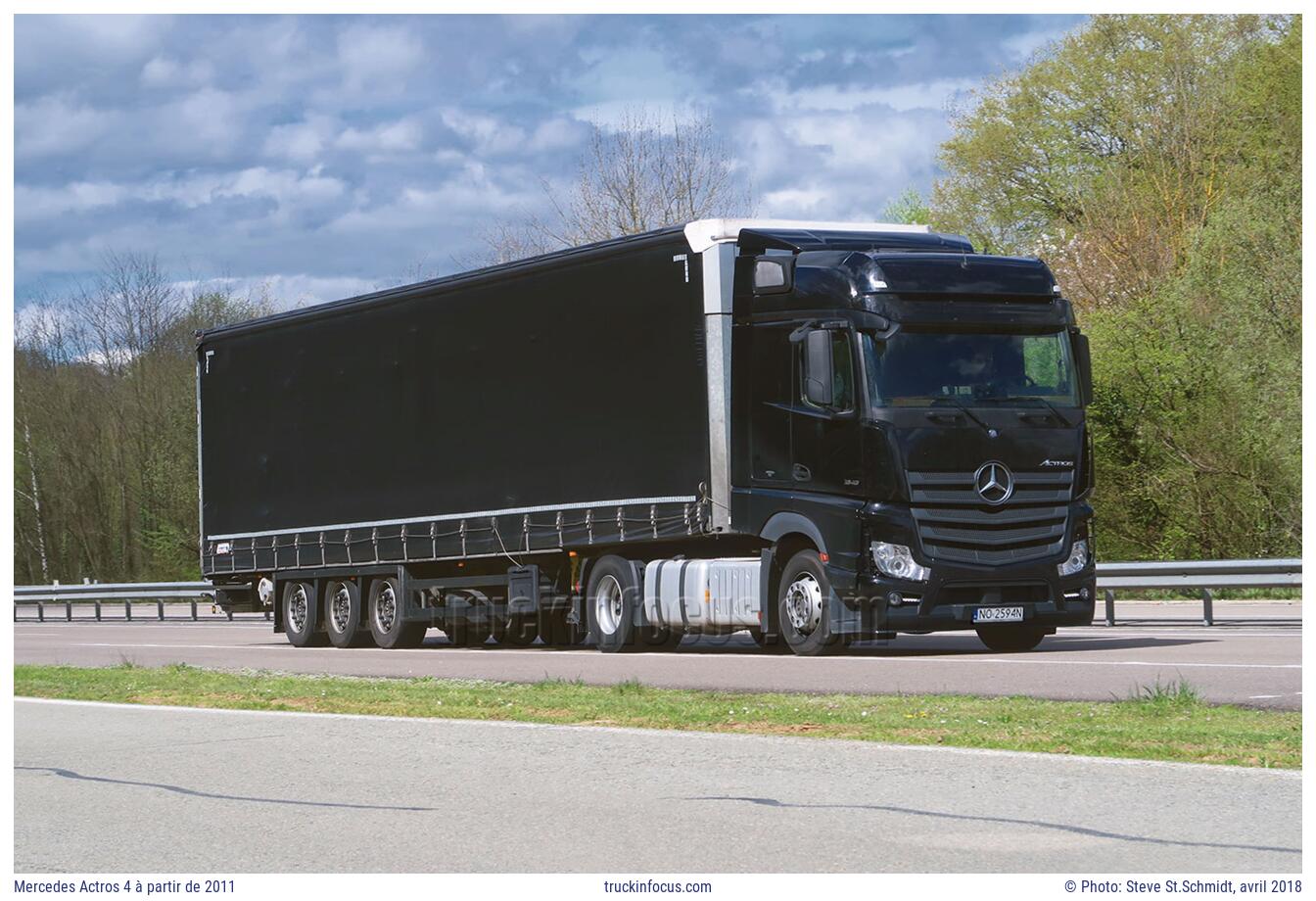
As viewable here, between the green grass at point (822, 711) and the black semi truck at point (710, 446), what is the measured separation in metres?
3.55

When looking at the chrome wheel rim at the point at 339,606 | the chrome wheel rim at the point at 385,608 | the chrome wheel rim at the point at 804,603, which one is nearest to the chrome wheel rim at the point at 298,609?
the chrome wheel rim at the point at 339,606

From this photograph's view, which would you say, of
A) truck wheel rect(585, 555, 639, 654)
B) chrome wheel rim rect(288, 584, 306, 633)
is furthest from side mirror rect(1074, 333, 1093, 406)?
chrome wheel rim rect(288, 584, 306, 633)

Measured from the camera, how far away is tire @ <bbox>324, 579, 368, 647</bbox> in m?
24.4

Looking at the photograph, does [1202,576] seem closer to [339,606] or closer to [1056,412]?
[1056,412]

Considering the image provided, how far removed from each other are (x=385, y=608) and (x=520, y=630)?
6.83 feet

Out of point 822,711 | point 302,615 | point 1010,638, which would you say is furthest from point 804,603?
point 302,615

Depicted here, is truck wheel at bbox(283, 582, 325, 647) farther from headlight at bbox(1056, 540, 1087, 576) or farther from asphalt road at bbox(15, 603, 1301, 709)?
headlight at bbox(1056, 540, 1087, 576)

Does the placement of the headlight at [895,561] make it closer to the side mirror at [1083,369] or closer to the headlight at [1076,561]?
the headlight at [1076,561]

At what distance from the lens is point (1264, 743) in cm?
999

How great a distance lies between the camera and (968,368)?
17.8 metres

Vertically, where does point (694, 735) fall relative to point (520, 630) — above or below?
below

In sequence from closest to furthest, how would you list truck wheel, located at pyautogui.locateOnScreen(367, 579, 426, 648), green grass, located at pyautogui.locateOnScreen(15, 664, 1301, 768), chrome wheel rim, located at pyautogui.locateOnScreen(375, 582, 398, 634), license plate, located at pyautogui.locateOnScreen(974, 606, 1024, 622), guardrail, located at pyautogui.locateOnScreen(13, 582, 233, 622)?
green grass, located at pyautogui.locateOnScreen(15, 664, 1301, 768), license plate, located at pyautogui.locateOnScreen(974, 606, 1024, 622), truck wheel, located at pyautogui.locateOnScreen(367, 579, 426, 648), chrome wheel rim, located at pyautogui.locateOnScreen(375, 582, 398, 634), guardrail, located at pyautogui.locateOnScreen(13, 582, 233, 622)

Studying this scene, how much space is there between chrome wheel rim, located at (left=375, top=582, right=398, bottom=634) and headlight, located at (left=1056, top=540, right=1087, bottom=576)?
9105 millimetres

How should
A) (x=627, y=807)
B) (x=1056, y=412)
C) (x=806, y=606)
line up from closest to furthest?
(x=627, y=807), (x=1056, y=412), (x=806, y=606)
